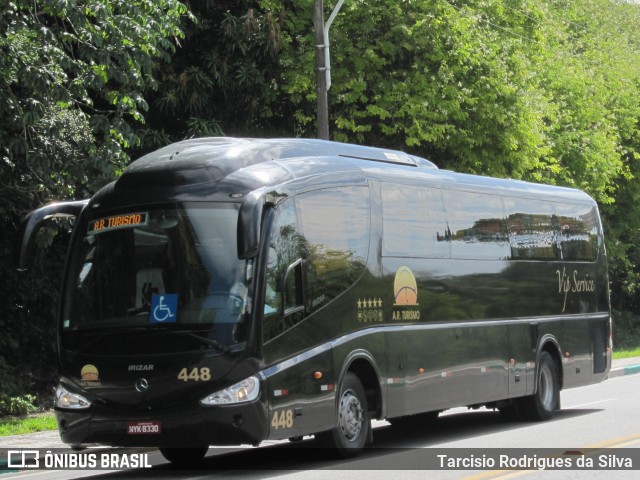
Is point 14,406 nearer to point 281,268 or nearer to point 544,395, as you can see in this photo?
point 544,395

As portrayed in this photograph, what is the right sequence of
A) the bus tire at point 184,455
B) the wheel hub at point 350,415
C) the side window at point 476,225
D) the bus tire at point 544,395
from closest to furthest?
the wheel hub at point 350,415 < the bus tire at point 184,455 < the side window at point 476,225 < the bus tire at point 544,395

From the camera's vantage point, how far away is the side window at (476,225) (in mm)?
17125

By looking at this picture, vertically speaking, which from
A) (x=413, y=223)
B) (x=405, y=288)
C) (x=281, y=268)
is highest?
(x=413, y=223)

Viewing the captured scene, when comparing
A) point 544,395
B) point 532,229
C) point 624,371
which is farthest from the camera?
point 624,371

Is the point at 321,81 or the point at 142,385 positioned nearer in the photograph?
the point at 142,385

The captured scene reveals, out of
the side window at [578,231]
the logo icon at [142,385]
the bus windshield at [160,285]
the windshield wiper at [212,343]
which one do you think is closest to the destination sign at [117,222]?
the bus windshield at [160,285]

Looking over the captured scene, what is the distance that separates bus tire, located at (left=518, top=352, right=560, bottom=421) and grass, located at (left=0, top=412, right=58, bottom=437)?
293 inches

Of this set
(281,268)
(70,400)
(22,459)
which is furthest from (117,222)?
(22,459)

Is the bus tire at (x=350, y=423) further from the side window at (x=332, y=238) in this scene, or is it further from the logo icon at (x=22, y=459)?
the logo icon at (x=22, y=459)

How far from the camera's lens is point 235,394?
479 inches

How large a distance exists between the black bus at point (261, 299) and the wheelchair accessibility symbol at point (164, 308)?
18 mm

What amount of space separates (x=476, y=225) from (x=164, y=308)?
662cm

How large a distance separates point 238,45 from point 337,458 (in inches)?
599

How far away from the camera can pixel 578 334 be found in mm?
20672
